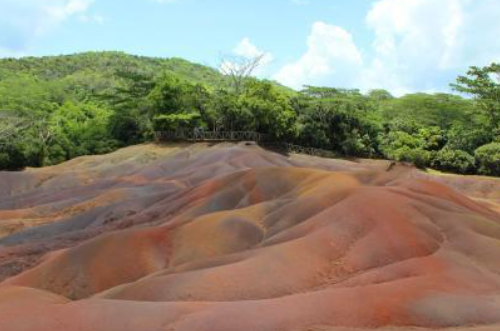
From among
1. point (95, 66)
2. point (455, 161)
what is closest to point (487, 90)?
point (455, 161)

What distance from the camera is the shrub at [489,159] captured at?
3098 inches

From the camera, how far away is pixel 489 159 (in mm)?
79062

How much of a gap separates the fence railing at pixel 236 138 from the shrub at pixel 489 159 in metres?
20.3

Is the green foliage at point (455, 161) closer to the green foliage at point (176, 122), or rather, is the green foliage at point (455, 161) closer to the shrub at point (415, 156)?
the shrub at point (415, 156)

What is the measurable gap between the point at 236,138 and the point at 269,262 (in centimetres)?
6559

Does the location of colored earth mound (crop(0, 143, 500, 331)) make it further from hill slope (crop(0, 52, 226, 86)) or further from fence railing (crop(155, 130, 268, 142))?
hill slope (crop(0, 52, 226, 86))

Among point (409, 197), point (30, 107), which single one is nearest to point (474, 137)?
point (409, 197)

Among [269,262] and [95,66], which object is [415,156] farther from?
[95,66]

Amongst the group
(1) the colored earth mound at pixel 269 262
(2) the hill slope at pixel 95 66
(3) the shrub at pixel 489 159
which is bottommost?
(1) the colored earth mound at pixel 269 262

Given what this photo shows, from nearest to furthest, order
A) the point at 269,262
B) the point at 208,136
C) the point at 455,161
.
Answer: the point at 269,262 < the point at 455,161 < the point at 208,136

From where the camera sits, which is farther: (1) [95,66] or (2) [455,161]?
(1) [95,66]

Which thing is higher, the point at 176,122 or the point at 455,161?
the point at 176,122

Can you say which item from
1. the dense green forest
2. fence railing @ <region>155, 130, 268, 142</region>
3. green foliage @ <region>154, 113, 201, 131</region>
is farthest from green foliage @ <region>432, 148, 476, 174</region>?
green foliage @ <region>154, 113, 201, 131</region>

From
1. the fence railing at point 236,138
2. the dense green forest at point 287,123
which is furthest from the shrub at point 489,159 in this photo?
the fence railing at point 236,138
